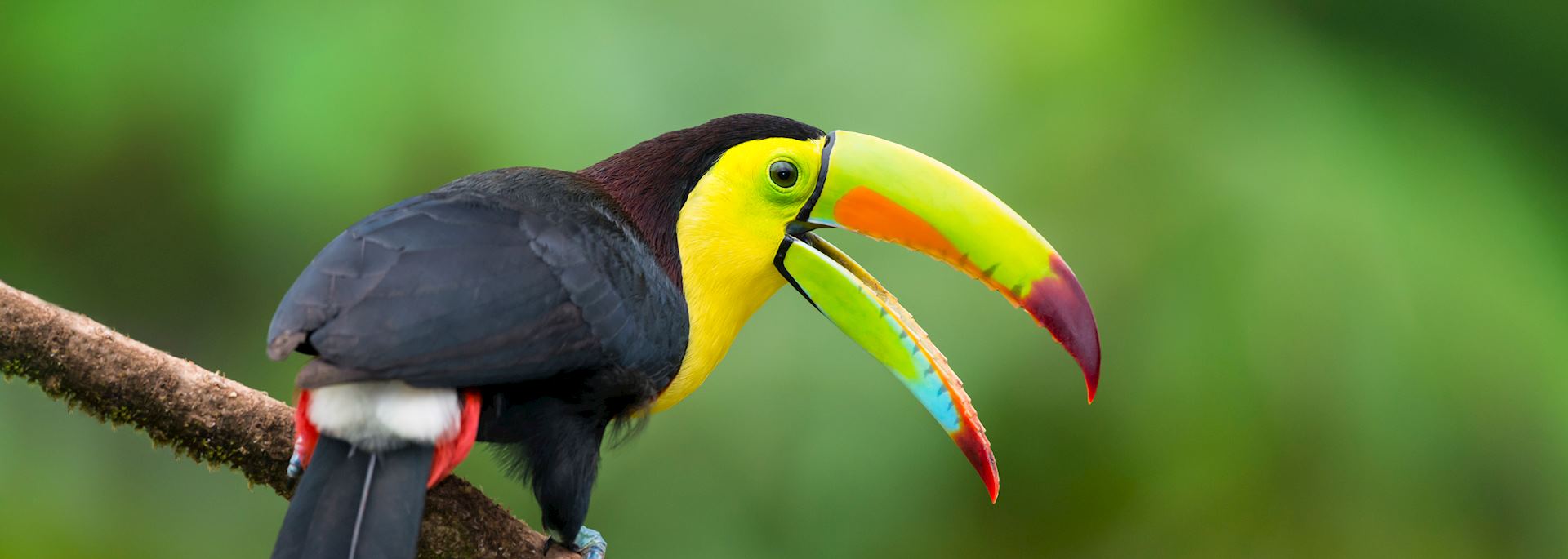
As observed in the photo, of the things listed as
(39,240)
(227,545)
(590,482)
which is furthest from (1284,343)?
(39,240)

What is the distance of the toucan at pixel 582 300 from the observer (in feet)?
5.52

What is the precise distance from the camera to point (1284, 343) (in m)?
3.85

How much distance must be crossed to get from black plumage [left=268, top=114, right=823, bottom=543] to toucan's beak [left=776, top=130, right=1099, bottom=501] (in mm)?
158

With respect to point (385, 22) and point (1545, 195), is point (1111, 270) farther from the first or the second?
point (385, 22)

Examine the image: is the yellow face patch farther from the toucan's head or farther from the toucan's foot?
the toucan's foot

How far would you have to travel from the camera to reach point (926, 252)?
229cm

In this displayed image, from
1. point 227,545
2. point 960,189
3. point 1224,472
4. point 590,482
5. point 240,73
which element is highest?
point 240,73

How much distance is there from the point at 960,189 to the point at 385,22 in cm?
252

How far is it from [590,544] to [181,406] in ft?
2.21

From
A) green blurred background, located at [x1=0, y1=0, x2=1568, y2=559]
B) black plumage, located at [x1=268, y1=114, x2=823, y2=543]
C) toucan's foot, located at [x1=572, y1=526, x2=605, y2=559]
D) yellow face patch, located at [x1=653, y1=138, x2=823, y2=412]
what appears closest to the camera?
black plumage, located at [x1=268, y1=114, x2=823, y2=543]

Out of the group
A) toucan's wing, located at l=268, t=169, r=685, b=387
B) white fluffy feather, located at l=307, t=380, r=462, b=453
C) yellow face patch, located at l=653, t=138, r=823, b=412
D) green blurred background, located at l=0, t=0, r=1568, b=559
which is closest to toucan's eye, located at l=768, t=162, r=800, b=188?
yellow face patch, located at l=653, t=138, r=823, b=412

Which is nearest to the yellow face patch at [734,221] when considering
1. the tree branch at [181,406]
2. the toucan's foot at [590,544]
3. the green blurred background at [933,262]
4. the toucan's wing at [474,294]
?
the toucan's wing at [474,294]

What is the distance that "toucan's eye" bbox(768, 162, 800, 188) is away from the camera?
2309 millimetres

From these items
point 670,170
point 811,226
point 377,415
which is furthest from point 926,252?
point 377,415
